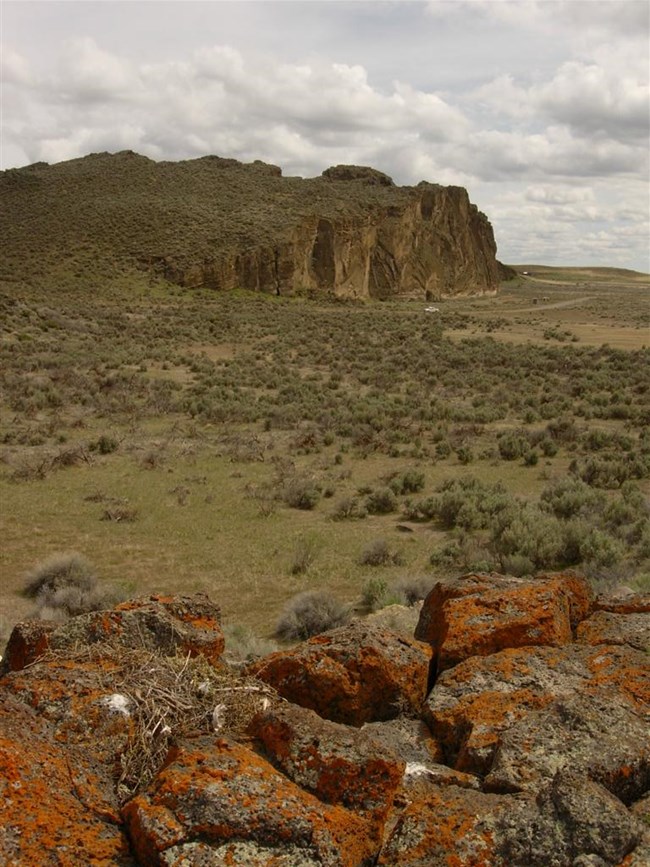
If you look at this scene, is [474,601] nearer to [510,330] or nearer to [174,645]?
[174,645]

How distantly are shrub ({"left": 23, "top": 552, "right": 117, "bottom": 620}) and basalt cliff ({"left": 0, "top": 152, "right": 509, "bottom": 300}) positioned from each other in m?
49.9

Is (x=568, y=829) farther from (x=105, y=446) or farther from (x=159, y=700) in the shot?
(x=105, y=446)

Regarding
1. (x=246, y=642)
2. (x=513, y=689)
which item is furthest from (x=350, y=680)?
(x=246, y=642)

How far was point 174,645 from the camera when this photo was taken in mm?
4461

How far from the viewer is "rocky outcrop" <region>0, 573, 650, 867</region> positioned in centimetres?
263

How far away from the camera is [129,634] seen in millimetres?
4371

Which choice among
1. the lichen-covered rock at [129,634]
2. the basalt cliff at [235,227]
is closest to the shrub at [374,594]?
the lichen-covered rock at [129,634]

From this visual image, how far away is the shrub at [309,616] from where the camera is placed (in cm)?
877

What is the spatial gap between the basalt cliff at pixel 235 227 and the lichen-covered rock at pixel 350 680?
186 feet


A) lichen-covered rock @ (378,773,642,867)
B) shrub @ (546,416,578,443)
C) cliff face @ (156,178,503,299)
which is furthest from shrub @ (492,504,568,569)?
cliff face @ (156,178,503,299)

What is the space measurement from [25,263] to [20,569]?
5321 centimetres

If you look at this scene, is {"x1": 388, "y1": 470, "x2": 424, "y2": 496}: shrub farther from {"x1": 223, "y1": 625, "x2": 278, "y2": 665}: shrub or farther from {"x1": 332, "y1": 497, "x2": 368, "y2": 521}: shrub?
{"x1": 223, "y1": 625, "x2": 278, "y2": 665}: shrub

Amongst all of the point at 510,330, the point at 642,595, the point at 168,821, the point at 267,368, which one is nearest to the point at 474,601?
the point at 642,595

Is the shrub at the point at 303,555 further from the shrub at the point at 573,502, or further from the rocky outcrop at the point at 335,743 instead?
the rocky outcrop at the point at 335,743
